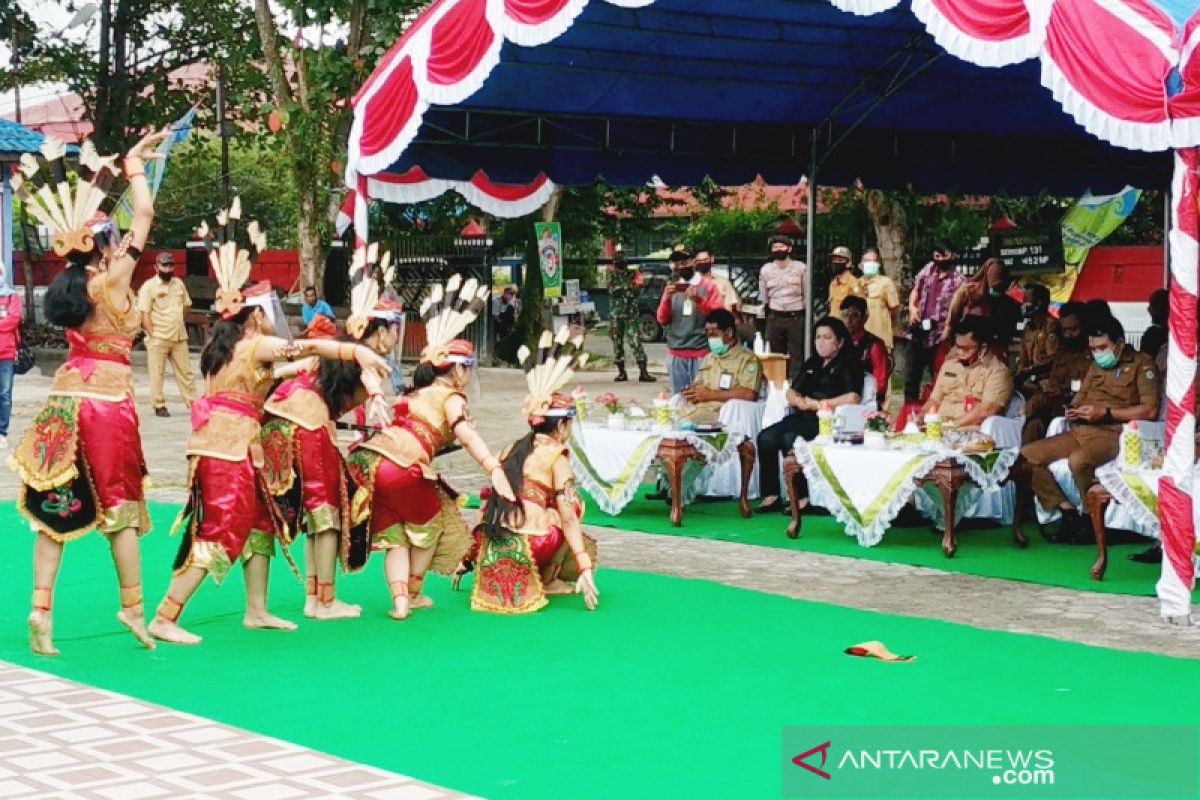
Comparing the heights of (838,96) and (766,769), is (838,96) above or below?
above

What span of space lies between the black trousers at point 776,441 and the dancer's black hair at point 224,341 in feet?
14.8

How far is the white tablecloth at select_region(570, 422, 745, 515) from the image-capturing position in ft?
35.3

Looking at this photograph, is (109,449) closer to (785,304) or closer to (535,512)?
(535,512)

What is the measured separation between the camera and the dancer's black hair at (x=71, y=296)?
259 inches

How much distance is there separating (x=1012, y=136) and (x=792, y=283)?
7.17 ft

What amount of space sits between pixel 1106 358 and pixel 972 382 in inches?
38.6

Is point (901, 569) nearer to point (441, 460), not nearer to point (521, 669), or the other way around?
point (521, 669)

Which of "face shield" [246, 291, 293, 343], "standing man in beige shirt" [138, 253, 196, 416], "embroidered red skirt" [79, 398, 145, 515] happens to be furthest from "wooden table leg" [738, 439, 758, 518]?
"standing man in beige shirt" [138, 253, 196, 416]

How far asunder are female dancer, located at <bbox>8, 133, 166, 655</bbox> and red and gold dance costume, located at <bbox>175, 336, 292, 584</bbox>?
0.24m

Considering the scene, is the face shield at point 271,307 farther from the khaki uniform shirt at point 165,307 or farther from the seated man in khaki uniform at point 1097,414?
the khaki uniform shirt at point 165,307

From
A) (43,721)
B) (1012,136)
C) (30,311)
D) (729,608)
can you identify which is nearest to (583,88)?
(1012,136)

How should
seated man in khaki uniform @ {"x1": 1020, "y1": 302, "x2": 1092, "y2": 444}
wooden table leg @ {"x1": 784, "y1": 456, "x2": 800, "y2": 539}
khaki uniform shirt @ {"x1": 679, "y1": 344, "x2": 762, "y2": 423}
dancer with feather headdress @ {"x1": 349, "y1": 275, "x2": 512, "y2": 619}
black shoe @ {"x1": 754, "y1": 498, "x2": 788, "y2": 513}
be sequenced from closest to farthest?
dancer with feather headdress @ {"x1": 349, "y1": 275, "x2": 512, "y2": 619} → wooden table leg @ {"x1": 784, "y1": 456, "x2": 800, "y2": 539} → seated man in khaki uniform @ {"x1": 1020, "y1": 302, "x2": 1092, "y2": 444} → black shoe @ {"x1": 754, "y1": 498, "x2": 788, "y2": 513} → khaki uniform shirt @ {"x1": 679, "y1": 344, "x2": 762, "y2": 423}

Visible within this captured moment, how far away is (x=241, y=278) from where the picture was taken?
7008 mm
